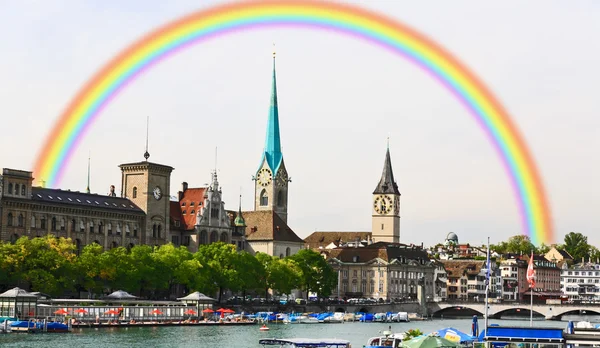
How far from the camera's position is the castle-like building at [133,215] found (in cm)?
13588

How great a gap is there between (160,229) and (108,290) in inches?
926

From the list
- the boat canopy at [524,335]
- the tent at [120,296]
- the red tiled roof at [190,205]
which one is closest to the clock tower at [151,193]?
the red tiled roof at [190,205]

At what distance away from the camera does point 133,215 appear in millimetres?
154500

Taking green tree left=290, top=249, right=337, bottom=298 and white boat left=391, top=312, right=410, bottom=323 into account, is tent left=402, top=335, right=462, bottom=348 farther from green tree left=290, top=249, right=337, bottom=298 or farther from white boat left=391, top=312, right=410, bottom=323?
green tree left=290, top=249, right=337, bottom=298

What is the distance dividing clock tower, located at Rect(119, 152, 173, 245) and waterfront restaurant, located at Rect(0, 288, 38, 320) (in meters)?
49.3

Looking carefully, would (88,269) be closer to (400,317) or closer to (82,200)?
(82,200)

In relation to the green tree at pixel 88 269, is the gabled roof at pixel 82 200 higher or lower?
higher

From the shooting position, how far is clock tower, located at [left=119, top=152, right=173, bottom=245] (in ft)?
515

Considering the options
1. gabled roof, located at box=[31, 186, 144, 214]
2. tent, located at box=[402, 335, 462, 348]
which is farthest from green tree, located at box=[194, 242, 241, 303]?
tent, located at box=[402, 335, 462, 348]

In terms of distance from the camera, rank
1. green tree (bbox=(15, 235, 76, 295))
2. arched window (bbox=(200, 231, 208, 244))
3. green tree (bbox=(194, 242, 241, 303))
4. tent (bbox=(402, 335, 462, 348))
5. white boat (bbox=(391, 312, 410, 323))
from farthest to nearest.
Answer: arched window (bbox=(200, 231, 208, 244)), white boat (bbox=(391, 312, 410, 323)), green tree (bbox=(194, 242, 241, 303)), green tree (bbox=(15, 235, 76, 295)), tent (bbox=(402, 335, 462, 348))

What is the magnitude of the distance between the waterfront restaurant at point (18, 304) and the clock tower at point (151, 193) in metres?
49.3

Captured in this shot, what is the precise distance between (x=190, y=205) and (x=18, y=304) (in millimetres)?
64426

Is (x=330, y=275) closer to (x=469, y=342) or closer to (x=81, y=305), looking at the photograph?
(x=81, y=305)

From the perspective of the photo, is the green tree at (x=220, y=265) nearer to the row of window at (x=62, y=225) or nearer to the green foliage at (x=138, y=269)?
the green foliage at (x=138, y=269)
